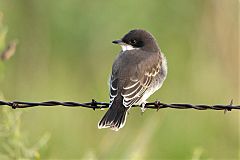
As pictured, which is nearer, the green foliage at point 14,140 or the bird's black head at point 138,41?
the green foliage at point 14,140

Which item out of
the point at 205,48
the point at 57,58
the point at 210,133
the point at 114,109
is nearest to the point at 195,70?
the point at 205,48

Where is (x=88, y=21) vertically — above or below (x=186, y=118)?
above

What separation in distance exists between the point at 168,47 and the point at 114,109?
4699mm

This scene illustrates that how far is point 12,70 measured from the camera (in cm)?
1210

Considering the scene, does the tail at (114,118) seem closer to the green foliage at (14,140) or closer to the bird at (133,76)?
the bird at (133,76)

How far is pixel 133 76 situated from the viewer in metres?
8.36

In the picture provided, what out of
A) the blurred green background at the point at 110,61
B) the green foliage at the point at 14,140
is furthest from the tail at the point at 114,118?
the blurred green background at the point at 110,61

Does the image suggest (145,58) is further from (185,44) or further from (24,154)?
(185,44)

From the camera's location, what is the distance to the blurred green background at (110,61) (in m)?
11.4

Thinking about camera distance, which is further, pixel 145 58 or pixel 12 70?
pixel 12 70

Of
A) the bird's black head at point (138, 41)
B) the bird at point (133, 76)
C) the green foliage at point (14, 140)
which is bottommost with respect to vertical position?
the green foliage at point (14, 140)

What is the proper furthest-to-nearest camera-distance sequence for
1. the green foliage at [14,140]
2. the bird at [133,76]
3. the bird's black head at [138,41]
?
1. the bird's black head at [138,41]
2. the bird at [133,76]
3. the green foliage at [14,140]

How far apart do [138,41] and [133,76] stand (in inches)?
37.8

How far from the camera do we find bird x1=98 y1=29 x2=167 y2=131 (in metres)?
7.98
